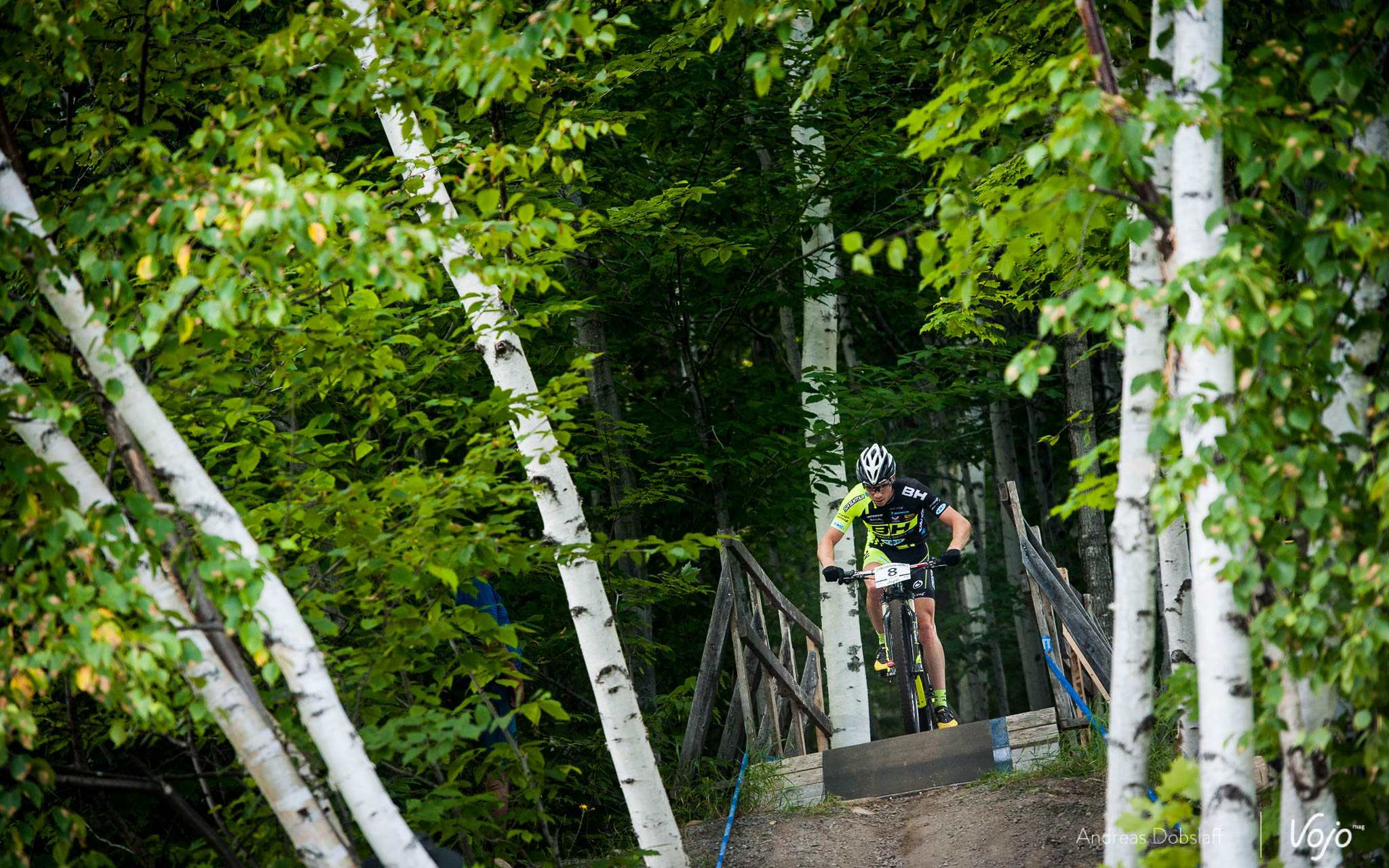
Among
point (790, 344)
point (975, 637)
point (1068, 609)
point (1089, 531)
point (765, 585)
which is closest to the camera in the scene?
point (1068, 609)

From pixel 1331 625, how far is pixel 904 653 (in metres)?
4.53

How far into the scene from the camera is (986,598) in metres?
16.8

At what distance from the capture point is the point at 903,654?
7051mm

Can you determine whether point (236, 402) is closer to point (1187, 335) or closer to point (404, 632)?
point (404, 632)

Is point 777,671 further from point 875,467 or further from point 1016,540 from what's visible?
point 1016,540

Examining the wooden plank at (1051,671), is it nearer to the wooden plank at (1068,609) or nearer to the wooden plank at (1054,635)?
the wooden plank at (1054,635)

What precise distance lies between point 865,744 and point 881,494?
63.8 inches

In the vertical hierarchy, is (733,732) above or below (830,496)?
below

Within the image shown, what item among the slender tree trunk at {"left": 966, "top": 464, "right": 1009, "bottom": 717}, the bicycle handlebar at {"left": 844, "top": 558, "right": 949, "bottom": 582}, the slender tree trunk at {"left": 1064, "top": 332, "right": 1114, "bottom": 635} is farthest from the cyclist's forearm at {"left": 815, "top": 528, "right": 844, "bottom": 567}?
the slender tree trunk at {"left": 966, "top": 464, "right": 1009, "bottom": 717}

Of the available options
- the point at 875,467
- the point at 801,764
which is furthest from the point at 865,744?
the point at 875,467

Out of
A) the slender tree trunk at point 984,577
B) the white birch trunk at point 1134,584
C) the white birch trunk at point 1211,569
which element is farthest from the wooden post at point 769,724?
the slender tree trunk at point 984,577

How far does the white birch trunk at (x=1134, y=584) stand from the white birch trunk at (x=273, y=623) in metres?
2.03

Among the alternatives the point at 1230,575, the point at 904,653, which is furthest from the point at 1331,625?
the point at 904,653

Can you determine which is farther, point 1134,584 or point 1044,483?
point 1044,483
